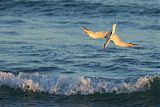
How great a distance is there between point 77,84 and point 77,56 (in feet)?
9.74

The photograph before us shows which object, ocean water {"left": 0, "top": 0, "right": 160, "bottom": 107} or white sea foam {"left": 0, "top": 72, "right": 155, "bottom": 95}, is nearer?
ocean water {"left": 0, "top": 0, "right": 160, "bottom": 107}

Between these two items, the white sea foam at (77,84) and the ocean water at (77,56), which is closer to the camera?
the ocean water at (77,56)

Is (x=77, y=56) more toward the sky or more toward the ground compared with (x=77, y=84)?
more toward the sky

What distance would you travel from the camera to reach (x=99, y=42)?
21.5 m

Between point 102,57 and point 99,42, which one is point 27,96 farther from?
point 99,42

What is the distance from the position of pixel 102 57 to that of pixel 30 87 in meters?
3.30

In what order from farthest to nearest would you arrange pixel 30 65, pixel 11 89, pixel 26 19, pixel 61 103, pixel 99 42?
pixel 26 19, pixel 99 42, pixel 30 65, pixel 11 89, pixel 61 103

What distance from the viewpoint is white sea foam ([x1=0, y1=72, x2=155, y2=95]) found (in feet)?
54.7

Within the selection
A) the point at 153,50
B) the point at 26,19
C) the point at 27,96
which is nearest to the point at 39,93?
the point at 27,96

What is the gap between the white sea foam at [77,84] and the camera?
54.7ft

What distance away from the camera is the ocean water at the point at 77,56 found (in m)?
16.5

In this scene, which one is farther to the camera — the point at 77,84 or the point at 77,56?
the point at 77,56

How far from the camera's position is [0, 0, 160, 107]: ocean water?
16547 millimetres

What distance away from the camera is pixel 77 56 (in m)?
19.7
